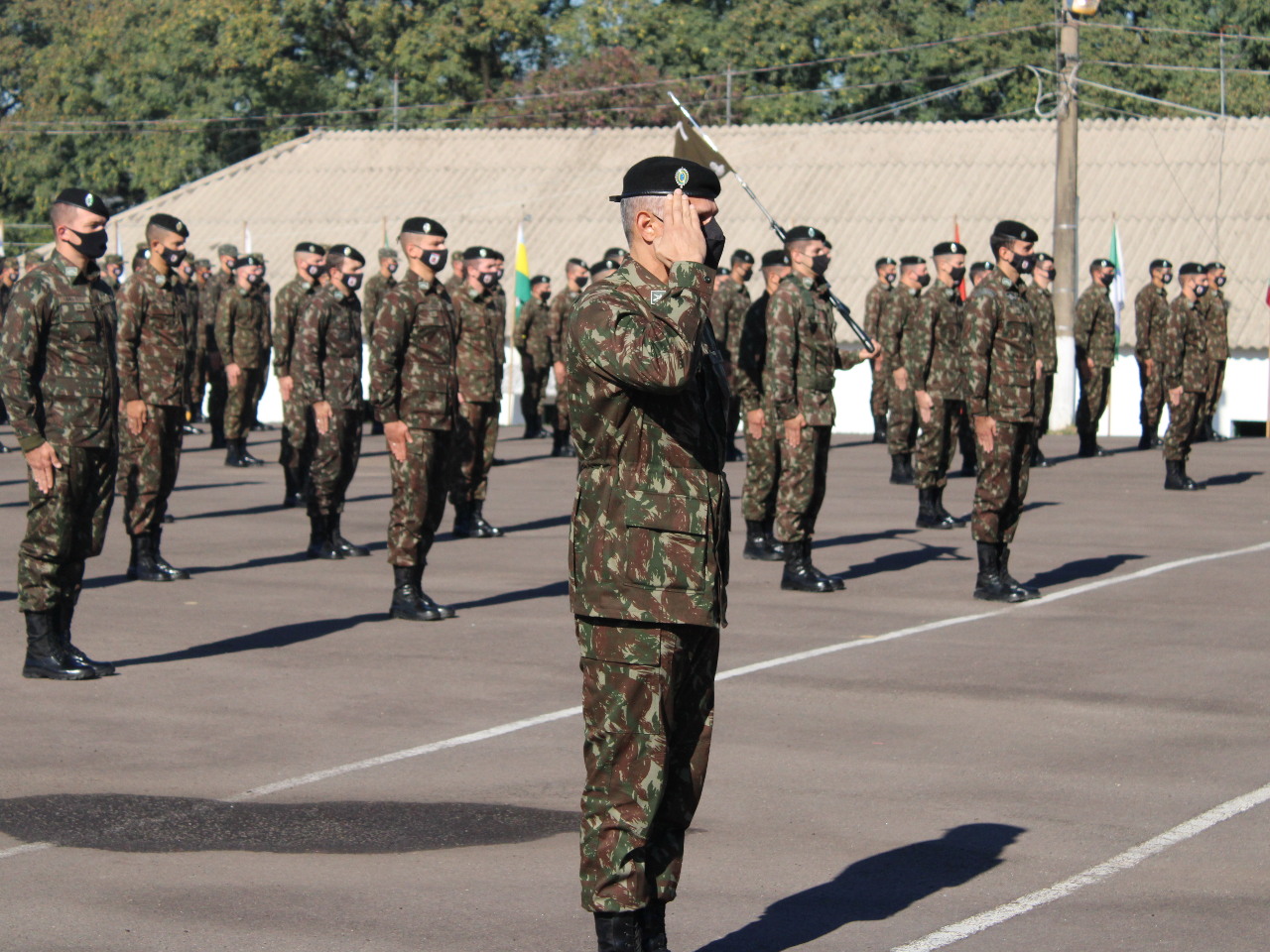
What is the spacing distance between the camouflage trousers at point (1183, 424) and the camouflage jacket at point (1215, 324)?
13.4ft

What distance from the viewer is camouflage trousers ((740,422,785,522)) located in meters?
14.2

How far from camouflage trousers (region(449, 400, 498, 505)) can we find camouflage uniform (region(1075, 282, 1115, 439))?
34.8 ft

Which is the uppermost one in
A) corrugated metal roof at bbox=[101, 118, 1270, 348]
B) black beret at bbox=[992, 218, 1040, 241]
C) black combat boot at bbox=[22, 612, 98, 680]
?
corrugated metal roof at bbox=[101, 118, 1270, 348]

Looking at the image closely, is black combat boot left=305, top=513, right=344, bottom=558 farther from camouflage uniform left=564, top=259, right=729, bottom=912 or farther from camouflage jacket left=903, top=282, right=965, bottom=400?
camouflage uniform left=564, top=259, right=729, bottom=912

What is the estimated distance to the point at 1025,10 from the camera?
56188 millimetres

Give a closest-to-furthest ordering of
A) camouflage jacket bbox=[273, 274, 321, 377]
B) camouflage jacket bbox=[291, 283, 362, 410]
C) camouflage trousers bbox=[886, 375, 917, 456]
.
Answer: camouflage jacket bbox=[291, 283, 362, 410] → camouflage jacket bbox=[273, 274, 321, 377] → camouflage trousers bbox=[886, 375, 917, 456]

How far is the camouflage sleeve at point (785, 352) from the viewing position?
12.4 m

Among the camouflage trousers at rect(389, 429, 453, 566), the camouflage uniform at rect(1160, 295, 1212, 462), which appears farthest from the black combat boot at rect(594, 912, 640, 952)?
the camouflage uniform at rect(1160, 295, 1212, 462)

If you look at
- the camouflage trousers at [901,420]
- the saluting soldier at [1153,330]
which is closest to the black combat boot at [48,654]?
the camouflage trousers at [901,420]

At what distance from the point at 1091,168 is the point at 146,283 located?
27.2 m

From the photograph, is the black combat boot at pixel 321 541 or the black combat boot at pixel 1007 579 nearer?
the black combat boot at pixel 1007 579

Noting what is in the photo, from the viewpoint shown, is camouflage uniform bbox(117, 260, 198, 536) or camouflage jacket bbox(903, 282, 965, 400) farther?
camouflage jacket bbox(903, 282, 965, 400)

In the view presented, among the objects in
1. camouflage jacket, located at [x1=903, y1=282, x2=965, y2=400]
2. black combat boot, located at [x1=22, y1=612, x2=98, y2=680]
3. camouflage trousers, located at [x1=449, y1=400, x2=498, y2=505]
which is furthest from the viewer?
camouflage jacket, located at [x1=903, y1=282, x2=965, y2=400]

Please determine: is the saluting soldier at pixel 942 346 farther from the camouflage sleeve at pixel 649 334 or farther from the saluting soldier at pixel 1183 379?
the camouflage sleeve at pixel 649 334
